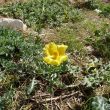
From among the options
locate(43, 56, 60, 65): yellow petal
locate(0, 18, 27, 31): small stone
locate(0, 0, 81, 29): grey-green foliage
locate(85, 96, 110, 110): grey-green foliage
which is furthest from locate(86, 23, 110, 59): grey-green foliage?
locate(43, 56, 60, 65): yellow petal

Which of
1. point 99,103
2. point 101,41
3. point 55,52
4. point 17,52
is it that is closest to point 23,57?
point 17,52

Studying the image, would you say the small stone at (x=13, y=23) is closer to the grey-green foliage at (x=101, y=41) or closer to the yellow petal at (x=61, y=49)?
the grey-green foliage at (x=101, y=41)

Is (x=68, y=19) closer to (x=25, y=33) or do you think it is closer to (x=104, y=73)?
(x=25, y=33)

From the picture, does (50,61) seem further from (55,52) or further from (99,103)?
(99,103)

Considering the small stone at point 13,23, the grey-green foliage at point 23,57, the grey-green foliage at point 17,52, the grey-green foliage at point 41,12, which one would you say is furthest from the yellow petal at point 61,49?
the grey-green foliage at point 41,12

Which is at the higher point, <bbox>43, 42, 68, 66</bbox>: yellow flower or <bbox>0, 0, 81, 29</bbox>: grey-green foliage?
<bbox>43, 42, 68, 66</bbox>: yellow flower

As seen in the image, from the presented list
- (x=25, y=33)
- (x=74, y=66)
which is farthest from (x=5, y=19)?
(x=74, y=66)

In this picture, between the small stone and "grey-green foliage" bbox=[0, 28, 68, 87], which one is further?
the small stone

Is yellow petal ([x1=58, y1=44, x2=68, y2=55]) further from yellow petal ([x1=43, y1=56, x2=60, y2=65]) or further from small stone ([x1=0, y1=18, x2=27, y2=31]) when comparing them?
small stone ([x1=0, y1=18, x2=27, y2=31])
